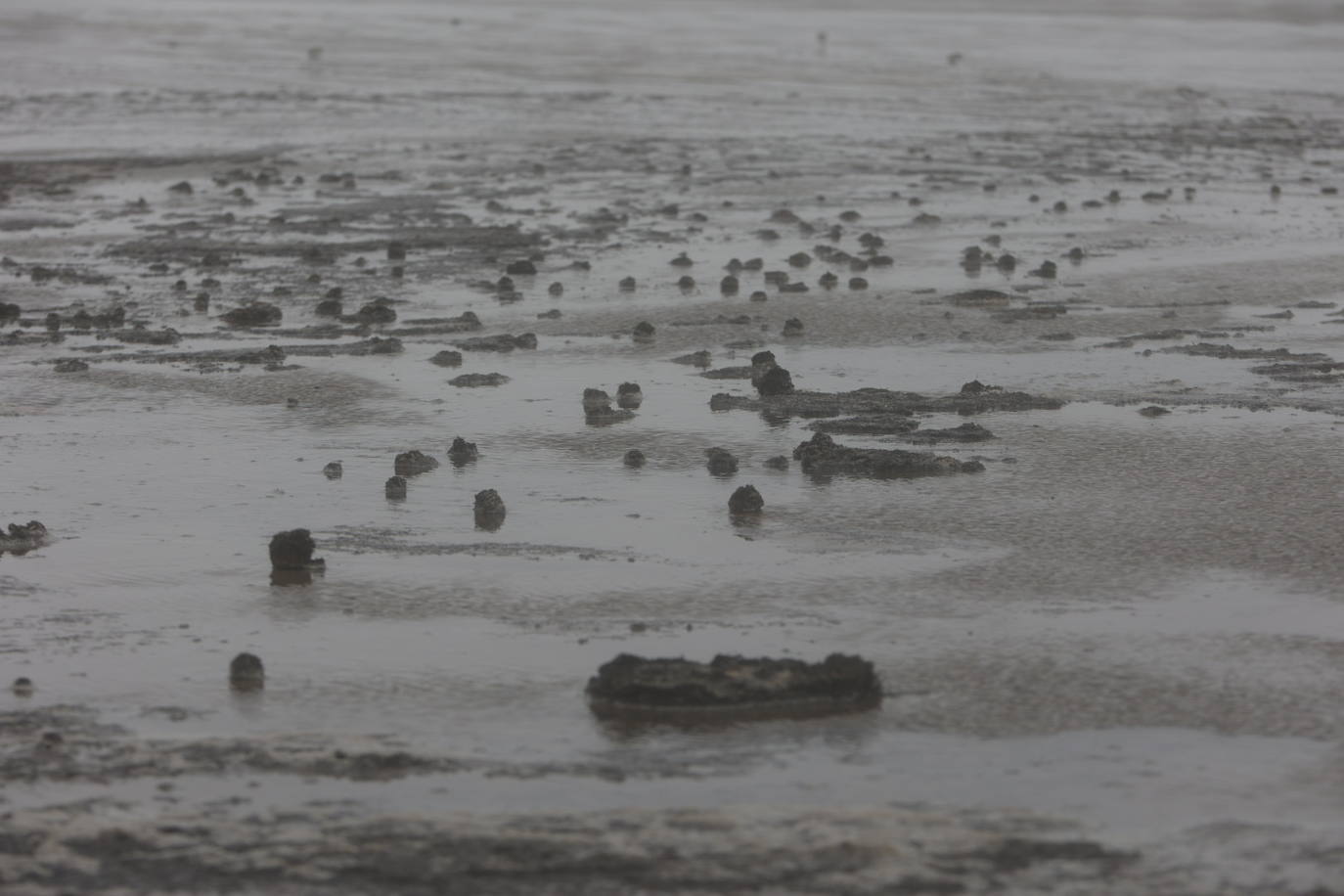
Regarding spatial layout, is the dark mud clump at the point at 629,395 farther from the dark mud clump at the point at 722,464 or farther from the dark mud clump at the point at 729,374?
the dark mud clump at the point at 722,464

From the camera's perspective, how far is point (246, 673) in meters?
7.27

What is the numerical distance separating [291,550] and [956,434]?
386 centimetres

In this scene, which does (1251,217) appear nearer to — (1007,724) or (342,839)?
(1007,724)

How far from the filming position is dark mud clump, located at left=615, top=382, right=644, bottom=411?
463 inches

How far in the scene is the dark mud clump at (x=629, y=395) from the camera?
38.5 ft

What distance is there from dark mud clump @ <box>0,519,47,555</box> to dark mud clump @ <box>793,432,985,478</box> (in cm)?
355

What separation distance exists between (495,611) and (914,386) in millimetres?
4646

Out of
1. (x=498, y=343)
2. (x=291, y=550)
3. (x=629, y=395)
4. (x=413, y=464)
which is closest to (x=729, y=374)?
(x=629, y=395)

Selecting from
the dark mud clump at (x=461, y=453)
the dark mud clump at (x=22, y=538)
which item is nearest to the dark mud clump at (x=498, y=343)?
the dark mud clump at (x=461, y=453)

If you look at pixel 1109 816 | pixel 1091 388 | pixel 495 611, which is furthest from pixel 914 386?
pixel 1109 816

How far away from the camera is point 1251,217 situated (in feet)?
64.2

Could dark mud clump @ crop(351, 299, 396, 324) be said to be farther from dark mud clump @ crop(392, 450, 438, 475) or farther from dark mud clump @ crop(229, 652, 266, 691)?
dark mud clump @ crop(229, 652, 266, 691)

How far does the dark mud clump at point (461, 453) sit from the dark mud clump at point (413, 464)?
101 mm

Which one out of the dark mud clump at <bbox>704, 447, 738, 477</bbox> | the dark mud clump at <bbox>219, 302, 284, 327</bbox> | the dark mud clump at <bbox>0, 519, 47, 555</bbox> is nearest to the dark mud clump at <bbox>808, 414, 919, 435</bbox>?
the dark mud clump at <bbox>704, 447, 738, 477</bbox>
